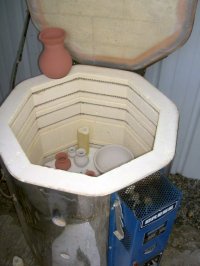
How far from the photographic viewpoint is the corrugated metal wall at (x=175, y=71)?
5.43ft

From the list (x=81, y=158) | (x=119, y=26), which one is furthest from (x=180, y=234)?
(x=119, y=26)

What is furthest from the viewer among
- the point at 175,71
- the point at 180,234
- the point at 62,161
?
the point at 180,234

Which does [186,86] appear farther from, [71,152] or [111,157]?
[71,152]

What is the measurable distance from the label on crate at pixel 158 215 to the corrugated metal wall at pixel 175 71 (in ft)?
2.78

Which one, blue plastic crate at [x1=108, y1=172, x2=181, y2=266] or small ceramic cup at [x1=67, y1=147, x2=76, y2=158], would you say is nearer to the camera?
blue plastic crate at [x1=108, y1=172, x2=181, y2=266]

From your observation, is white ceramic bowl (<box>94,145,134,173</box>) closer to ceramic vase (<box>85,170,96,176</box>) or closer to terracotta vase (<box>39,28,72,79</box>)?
ceramic vase (<box>85,170,96,176</box>)

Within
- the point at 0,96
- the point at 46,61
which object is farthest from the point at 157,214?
the point at 0,96

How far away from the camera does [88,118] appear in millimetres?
1887

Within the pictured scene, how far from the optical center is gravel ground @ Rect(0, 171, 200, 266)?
1840 mm

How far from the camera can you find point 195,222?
6.53 feet

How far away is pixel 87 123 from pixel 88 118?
0.04 meters

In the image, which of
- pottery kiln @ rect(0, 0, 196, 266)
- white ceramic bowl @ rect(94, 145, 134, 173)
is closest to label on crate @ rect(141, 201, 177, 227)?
pottery kiln @ rect(0, 0, 196, 266)

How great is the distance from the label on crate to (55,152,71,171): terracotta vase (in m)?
0.80

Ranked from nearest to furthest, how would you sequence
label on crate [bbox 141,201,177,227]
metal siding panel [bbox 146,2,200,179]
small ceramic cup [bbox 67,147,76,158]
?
label on crate [bbox 141,201,177,227]
metal siding panel [bbox 146,2,200,179]
small ceramic cup [bbox 67,147,76,158]
